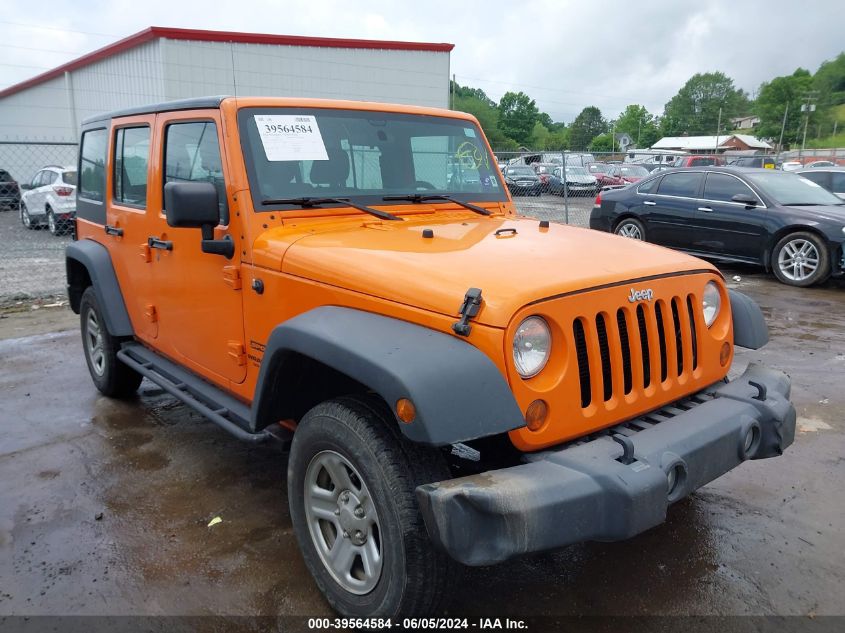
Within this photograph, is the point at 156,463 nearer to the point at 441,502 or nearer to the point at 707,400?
the point at 441,502

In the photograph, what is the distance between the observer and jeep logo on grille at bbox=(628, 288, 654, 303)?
98.4 inches

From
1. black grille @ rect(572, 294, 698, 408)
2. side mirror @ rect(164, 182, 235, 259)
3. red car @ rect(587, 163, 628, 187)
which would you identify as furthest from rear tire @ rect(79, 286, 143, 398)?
red car @ rect(587, 163, 628, 187)

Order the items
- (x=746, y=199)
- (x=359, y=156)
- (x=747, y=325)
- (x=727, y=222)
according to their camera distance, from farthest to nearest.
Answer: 1. (x=727, y=222)
2. (x=746, y=199)
3. (x=359, y=156)
4. (x=747, y=325)

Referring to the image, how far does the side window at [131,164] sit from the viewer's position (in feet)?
13.2

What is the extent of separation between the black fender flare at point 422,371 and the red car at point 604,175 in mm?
22431

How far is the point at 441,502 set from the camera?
194cm

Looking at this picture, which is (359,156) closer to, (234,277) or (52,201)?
(234,277)

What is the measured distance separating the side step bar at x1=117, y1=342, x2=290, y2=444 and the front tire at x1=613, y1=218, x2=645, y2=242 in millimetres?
8373

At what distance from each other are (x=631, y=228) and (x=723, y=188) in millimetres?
1519

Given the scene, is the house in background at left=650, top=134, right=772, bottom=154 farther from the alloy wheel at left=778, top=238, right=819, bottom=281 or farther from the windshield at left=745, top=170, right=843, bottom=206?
the alloy wheel at left=778, top=238, right=819, bottom=281

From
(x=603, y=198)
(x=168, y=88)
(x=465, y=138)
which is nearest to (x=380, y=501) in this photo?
(x=465, y=138)

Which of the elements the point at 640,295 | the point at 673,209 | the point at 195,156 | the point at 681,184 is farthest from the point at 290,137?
the point at 681,184

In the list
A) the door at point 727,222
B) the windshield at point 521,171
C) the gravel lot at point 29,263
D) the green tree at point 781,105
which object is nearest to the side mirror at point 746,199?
the door at point 727,222

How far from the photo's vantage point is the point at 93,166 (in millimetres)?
4812
